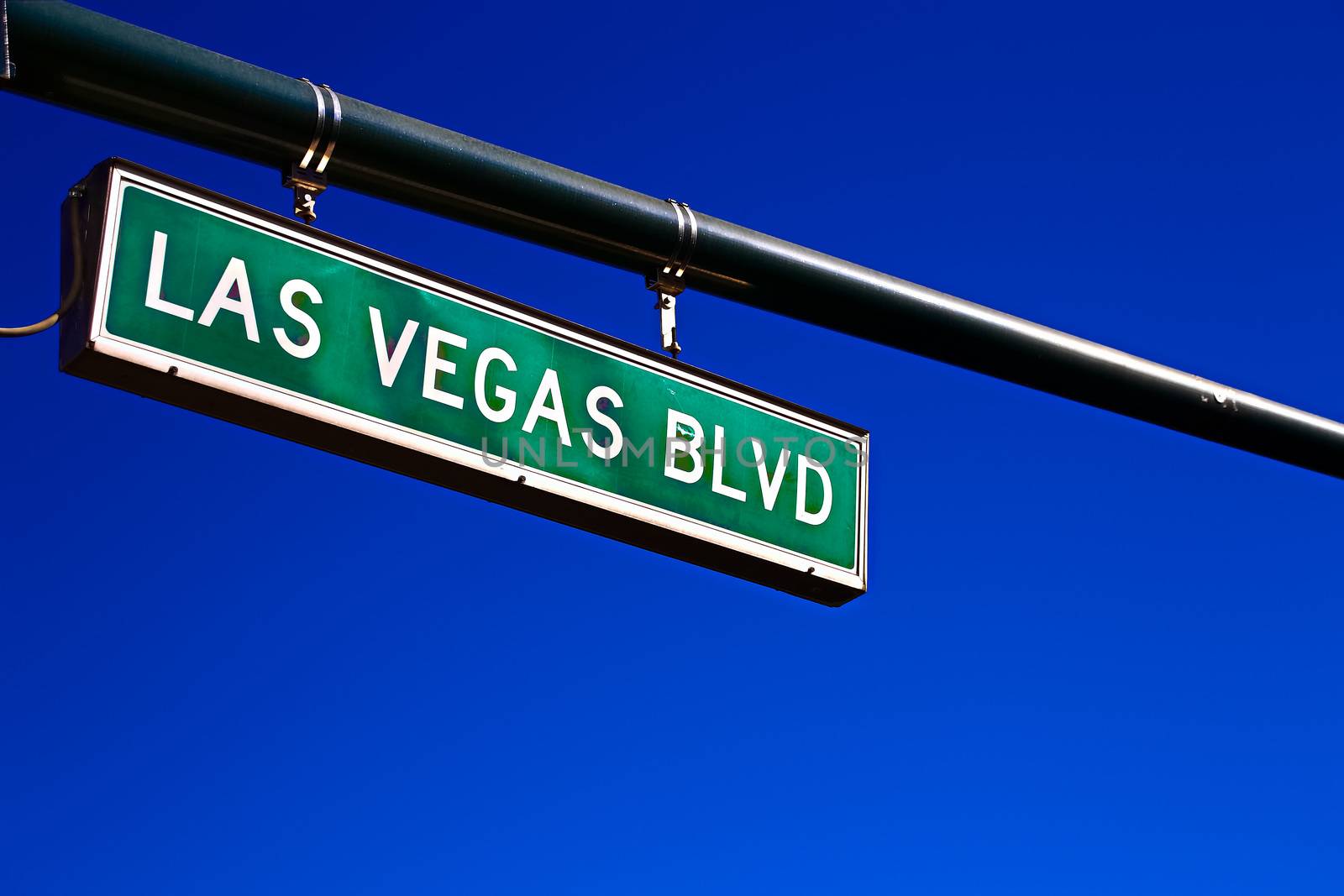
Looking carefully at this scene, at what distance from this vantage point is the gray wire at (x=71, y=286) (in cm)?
389

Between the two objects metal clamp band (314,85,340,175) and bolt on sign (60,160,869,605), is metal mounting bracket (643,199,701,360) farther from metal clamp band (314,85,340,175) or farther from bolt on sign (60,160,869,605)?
metal clamp band (314,85,340,175)

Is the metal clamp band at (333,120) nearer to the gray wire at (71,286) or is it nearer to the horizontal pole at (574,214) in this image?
the horizontal pole at (574,214)

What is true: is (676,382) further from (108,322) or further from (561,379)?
(108,322)

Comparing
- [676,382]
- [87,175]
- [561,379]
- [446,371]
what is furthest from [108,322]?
[676,382]

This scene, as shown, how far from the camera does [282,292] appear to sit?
4.19 m

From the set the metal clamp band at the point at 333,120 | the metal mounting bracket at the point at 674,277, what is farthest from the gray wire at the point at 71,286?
the metal mounting bracket at the point at 674,277

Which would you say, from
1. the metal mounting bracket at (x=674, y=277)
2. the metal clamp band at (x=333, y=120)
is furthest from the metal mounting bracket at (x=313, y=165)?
the metal mounting bracket at (x=674, y=277)

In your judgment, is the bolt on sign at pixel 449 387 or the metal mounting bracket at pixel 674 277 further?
the metal mounting bracket at pixel 674 277

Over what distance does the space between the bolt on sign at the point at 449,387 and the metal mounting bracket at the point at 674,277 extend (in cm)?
13

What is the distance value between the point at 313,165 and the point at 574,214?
1.92ft

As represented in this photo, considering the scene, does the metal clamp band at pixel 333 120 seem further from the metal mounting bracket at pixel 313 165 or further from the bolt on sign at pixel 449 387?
the bolt on sign at pixel 449 387

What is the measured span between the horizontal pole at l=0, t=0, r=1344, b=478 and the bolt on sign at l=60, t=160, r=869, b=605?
17cm

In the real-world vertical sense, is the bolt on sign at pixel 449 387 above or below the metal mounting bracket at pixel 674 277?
below

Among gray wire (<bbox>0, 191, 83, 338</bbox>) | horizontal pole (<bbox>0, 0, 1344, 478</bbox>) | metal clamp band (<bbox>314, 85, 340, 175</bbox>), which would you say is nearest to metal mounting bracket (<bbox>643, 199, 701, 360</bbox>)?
horizontal pole (<bbox>0, 0, 1344, 478</bbox>)
